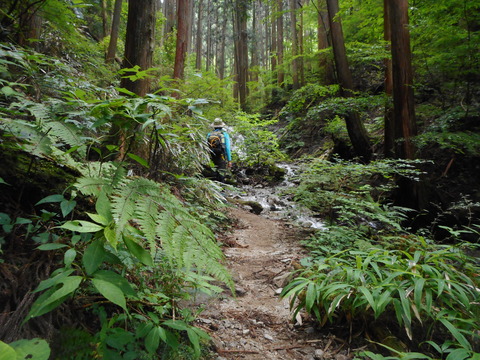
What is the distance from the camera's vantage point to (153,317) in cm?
133

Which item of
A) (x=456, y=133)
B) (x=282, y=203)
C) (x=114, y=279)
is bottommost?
(x=114, y=279)

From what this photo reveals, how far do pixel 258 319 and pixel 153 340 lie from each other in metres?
1.28

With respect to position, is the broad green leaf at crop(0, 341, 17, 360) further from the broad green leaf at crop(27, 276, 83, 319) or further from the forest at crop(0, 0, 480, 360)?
the broad green leaf at crop(27, 276, 83, 319)

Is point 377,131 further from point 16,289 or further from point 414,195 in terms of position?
point 16,289

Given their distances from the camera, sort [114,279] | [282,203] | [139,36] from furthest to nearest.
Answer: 1. [282,203]
2. [139,36]
3. [114,279]

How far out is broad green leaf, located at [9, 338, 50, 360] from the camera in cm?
86

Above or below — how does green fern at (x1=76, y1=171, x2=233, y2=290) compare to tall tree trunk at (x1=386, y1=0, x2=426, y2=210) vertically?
below

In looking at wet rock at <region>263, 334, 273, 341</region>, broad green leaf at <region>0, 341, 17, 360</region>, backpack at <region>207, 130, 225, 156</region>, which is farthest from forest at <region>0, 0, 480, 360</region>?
backpack at <region>207, 130, 225, 156</region>

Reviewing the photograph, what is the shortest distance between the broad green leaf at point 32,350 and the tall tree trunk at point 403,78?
6.45 m

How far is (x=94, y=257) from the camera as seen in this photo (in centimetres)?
108

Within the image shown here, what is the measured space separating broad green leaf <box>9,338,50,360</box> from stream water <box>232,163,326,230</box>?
4300mm

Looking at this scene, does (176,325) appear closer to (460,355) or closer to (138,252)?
(138,252)

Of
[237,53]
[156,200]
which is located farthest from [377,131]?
[237,53]

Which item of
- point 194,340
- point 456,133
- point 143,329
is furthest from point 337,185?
point 143,329
